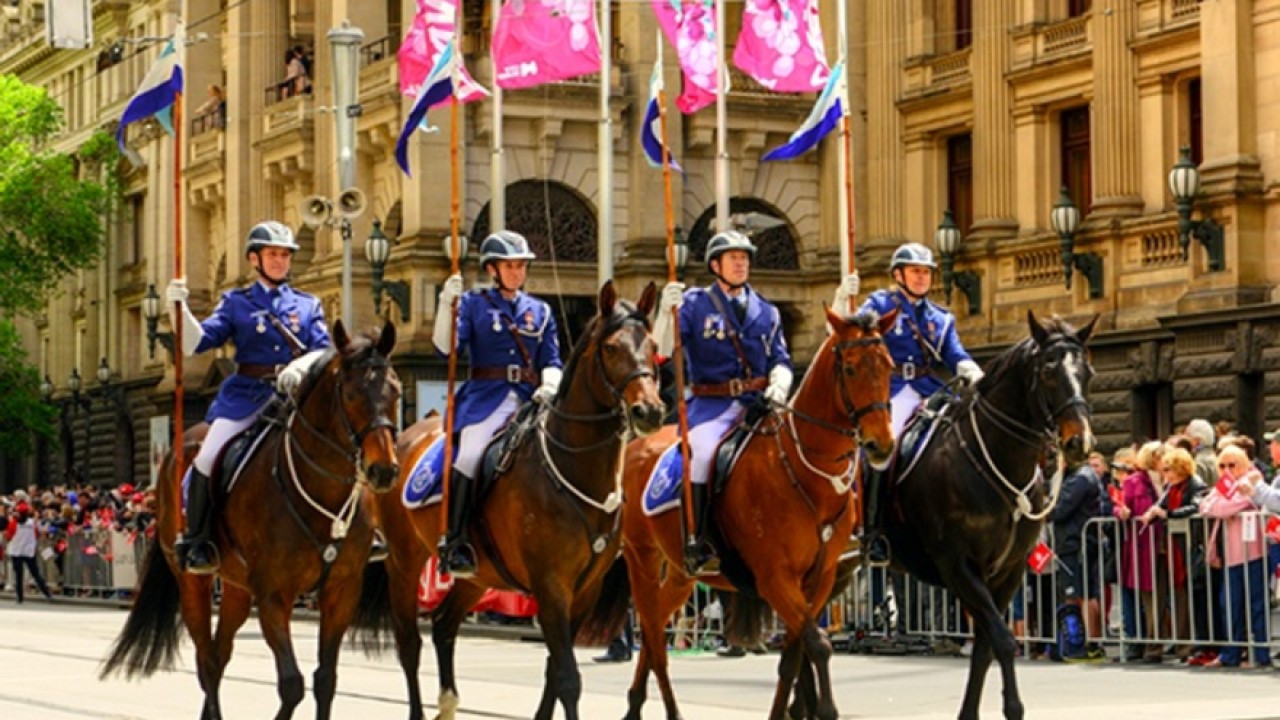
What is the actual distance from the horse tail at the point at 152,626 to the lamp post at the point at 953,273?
2781 cm

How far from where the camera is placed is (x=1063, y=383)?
51.1 feet

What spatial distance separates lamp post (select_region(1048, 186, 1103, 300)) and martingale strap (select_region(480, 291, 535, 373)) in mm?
24891

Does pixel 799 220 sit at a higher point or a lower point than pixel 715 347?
higher

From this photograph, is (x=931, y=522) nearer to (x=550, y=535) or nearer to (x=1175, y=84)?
(x=550, y=535)

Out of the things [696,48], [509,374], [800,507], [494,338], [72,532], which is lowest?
[72,532]

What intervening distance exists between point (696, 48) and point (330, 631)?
17.4m

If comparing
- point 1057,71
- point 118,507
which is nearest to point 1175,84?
point 1057,71

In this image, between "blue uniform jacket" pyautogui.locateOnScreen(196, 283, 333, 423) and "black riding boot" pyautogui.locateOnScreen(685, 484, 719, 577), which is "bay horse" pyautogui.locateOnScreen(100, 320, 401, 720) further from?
"black riding boot" pyautogui.locateOnScreen(685, 484, 719, 577)

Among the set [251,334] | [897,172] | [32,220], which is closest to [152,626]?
[251,334]

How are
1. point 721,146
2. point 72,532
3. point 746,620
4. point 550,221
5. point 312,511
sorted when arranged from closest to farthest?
point 312,511 → point 746,620 → point 721,146 → point 72,532 → point 550,221

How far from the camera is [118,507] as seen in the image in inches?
1895

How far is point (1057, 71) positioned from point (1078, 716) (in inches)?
1043

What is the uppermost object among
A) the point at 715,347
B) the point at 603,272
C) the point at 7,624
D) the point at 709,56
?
the point at 709,56

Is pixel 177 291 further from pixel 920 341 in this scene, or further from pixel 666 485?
pixel 920 341
